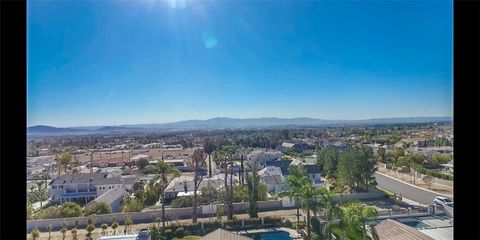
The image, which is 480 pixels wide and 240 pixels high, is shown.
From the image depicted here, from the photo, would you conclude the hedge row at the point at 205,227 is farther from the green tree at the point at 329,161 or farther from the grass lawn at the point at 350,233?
the green tree at the point at 329,161

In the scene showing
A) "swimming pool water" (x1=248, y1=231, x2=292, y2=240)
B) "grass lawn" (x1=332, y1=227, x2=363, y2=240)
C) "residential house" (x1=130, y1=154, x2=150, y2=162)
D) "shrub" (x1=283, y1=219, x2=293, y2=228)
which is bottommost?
"swimming pool water" (x1=248, y1=231, x2=292, y2=240)

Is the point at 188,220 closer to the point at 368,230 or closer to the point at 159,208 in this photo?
the point at 159,208

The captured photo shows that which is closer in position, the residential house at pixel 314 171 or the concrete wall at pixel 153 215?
the concrete wall at pixel 153 215

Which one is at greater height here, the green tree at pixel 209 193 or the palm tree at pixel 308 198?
the palm tree at pixel 308 198

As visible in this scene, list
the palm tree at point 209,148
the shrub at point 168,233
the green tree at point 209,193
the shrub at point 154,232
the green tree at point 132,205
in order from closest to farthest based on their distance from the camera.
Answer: the shrub at point 154,232 < the shrub at point 168,233 < the green tree at point 132,205 < the green tree at point 209,193 < the palm tree at point 209,148

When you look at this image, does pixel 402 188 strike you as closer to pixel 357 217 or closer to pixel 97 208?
pixel 357 217

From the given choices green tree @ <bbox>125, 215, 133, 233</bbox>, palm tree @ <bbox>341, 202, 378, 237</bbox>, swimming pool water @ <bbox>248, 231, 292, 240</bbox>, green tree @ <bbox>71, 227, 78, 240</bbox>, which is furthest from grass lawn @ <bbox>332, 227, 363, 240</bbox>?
green tree @ <bbox>71, 227, 78, 240</bbox>

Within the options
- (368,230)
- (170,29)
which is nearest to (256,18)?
(170,29)

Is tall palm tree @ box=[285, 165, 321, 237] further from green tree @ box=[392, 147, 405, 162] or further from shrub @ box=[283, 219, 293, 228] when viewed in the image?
green tree @ box=[392, 147, 405, 162]

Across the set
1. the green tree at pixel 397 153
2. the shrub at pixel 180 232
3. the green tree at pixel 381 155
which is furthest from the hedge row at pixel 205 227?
the green tree at pixel 397 153
